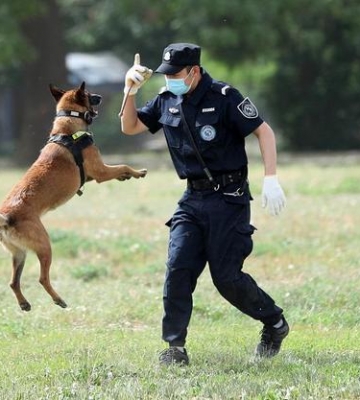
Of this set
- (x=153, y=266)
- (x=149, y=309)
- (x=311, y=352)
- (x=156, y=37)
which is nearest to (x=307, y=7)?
(x=156, y=37)

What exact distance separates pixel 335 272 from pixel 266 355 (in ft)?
12.4

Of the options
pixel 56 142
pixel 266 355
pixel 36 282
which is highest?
pixel 56 142

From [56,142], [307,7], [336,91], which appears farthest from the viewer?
[336,91]

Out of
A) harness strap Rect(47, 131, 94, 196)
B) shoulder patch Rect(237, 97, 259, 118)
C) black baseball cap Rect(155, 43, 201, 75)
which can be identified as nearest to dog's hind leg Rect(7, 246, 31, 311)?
harness strap Rect(47, 131, 94, 196)

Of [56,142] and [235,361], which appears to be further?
[56,142]

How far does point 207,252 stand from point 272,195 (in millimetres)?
536

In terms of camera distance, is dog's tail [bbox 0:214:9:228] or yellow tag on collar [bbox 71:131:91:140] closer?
dog's tail [bbox 0:214:9:228]

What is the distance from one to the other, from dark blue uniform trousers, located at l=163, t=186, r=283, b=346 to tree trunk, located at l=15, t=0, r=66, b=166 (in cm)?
2325

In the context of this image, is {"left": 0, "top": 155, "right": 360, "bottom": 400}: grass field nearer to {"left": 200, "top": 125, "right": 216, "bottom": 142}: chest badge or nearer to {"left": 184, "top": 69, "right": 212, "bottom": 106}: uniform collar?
{"left": 200, "top": 125, "right": 216, "bottom": 142}: chest badge

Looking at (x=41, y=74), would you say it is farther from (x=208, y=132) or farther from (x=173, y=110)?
(x=208, y=132)

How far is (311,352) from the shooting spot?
6949 mm

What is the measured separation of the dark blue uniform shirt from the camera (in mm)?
6547

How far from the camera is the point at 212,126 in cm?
655

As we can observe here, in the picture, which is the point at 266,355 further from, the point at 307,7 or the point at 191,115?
the point at 307,7
